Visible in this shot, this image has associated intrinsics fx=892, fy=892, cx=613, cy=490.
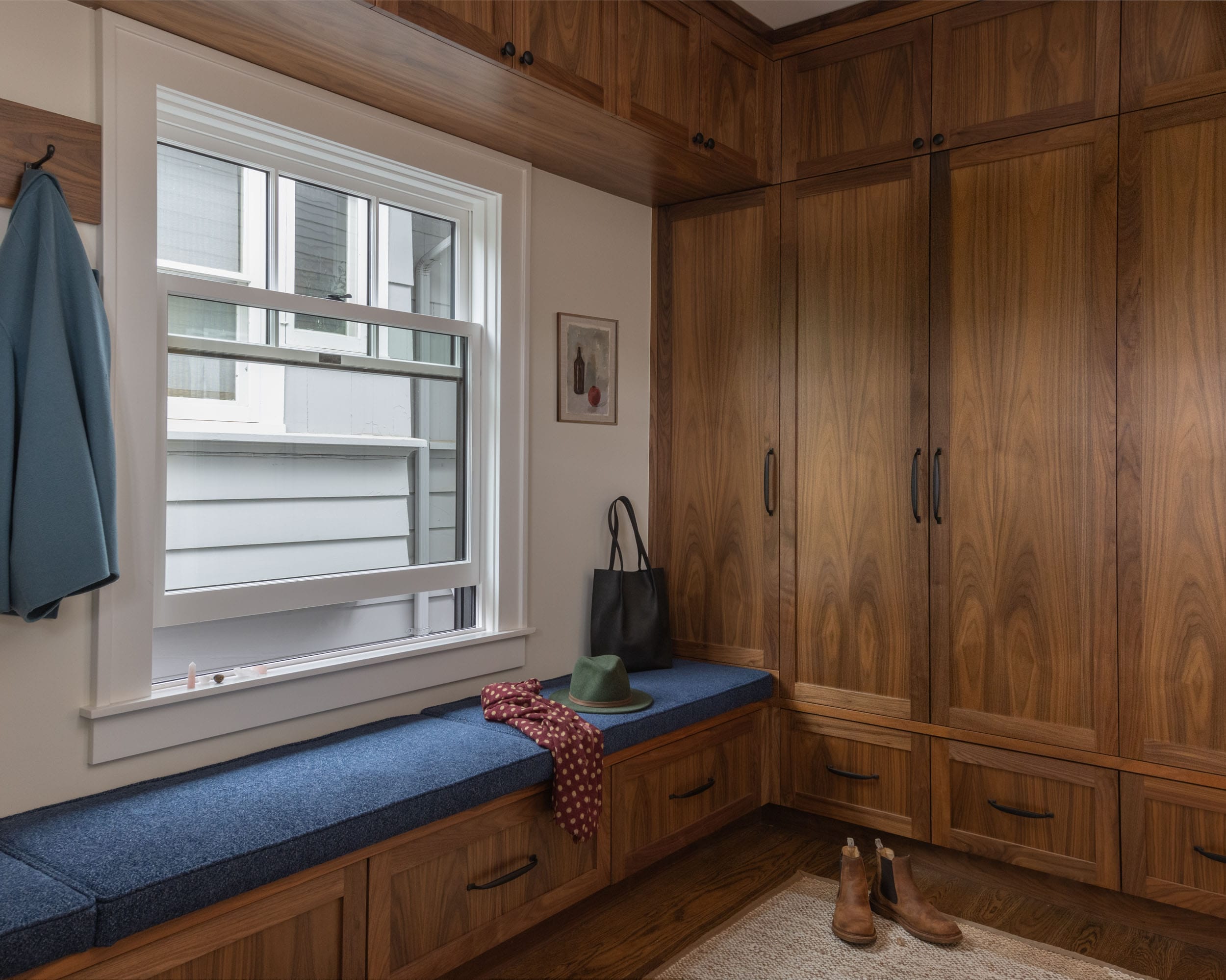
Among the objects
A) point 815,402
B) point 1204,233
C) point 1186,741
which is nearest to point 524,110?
point 815,402

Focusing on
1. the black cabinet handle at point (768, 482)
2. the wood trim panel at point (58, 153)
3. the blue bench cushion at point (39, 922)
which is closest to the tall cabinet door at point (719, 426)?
the black cabinet handle at point (768, 482)

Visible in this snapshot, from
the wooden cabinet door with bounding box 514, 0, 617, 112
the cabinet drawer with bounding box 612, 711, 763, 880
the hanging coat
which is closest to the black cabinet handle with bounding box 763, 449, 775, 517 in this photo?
the cabinet drawer with bounding box 612, 711, 763, 880

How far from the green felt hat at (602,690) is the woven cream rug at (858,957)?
621 mm

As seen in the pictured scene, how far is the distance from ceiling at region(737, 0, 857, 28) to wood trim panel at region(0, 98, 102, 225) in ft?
6.27

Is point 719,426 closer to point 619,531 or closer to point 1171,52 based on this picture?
point 619,531

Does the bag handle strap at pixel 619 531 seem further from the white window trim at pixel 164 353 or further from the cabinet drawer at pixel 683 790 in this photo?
the cabinet drawer at pixel 683 790

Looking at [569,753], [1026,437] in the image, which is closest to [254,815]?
[569,753]

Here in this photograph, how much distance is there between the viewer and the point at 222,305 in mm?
2148

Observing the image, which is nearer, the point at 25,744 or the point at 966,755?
the point at 25,744

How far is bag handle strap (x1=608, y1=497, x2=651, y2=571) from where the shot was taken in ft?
10.0

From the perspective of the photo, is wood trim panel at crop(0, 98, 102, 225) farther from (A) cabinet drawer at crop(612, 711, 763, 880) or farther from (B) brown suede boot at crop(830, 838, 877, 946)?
(B) brown suede boot at crop(830, 838, 877, 946)

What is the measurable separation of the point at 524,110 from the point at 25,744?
1896mm

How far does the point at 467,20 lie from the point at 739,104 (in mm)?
1139

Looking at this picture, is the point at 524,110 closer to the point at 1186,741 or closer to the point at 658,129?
the point at 658,129
